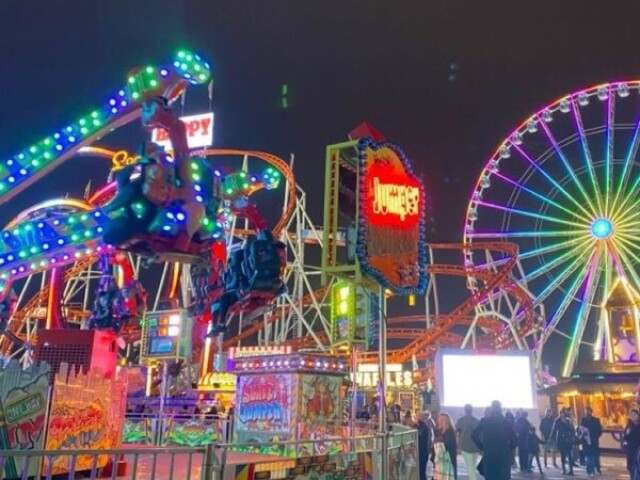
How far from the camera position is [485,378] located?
590 inches

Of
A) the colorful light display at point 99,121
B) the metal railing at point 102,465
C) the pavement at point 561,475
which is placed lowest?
the pavement at point 561,475

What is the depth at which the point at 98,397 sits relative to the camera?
8.65 m

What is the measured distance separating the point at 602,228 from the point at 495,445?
18340mm

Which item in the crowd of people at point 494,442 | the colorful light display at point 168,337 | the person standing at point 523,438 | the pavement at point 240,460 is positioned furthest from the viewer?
the colorful light display at point 168,337

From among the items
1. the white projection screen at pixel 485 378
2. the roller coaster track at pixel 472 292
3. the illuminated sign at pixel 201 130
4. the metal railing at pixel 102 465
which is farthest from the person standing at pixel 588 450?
the illuminated sign at pixel 201 130

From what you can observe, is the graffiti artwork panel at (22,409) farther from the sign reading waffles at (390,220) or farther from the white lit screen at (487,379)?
the white lit screen at (487,379)

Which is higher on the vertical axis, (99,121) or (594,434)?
(99,121)

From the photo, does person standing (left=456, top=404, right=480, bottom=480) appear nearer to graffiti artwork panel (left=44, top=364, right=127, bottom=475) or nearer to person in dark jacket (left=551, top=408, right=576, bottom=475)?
person in dark jacket (left=551, top=408, right=576, bottom=475)

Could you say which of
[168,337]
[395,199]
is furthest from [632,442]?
[168,337]

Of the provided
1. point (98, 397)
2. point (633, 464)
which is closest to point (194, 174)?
point (98, 397)

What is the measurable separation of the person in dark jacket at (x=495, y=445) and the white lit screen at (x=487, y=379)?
247 inches

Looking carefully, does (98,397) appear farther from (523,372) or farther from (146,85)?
(523,372)

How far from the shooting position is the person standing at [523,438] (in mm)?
12787

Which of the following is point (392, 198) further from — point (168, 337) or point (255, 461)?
point (168, 337)
